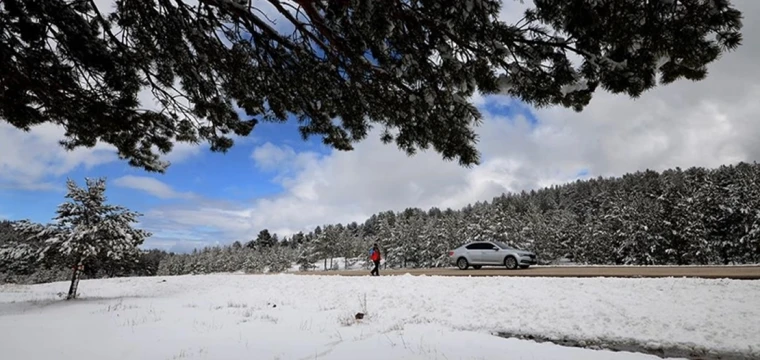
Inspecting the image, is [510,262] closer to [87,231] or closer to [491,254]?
[491,254]

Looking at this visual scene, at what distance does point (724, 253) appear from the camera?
4631 centimetres

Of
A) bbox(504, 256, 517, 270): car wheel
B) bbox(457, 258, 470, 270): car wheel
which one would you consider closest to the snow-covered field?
bbox(504, 256, 517, 270): car wheel

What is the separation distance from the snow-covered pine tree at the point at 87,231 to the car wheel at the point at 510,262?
1838 cm

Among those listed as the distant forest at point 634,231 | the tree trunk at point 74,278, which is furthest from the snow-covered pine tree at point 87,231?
the distant forest at point 634,231

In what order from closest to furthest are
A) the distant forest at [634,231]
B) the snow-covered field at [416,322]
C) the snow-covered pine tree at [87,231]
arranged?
1. the snow-covered field at [416,322]
2. the snow-covered pine tree at [87,231]
3. the distant forest at [634,231]

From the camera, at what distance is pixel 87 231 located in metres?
16.3

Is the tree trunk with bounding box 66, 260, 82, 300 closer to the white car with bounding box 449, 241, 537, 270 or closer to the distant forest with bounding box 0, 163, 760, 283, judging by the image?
the distant forest with bounding box 0, 163, 760, 283

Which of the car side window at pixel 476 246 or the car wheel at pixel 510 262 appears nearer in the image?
the car wheel at pixel 510 262

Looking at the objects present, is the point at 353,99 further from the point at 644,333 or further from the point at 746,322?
the point at 746,322

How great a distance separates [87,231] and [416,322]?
49.1ft

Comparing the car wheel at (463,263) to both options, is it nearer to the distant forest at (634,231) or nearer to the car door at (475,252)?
the car door at (475,252)

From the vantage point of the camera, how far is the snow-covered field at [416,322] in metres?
7.38

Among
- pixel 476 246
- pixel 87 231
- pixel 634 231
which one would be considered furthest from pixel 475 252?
pixel 634 231

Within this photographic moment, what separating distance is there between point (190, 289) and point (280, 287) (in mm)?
6491
